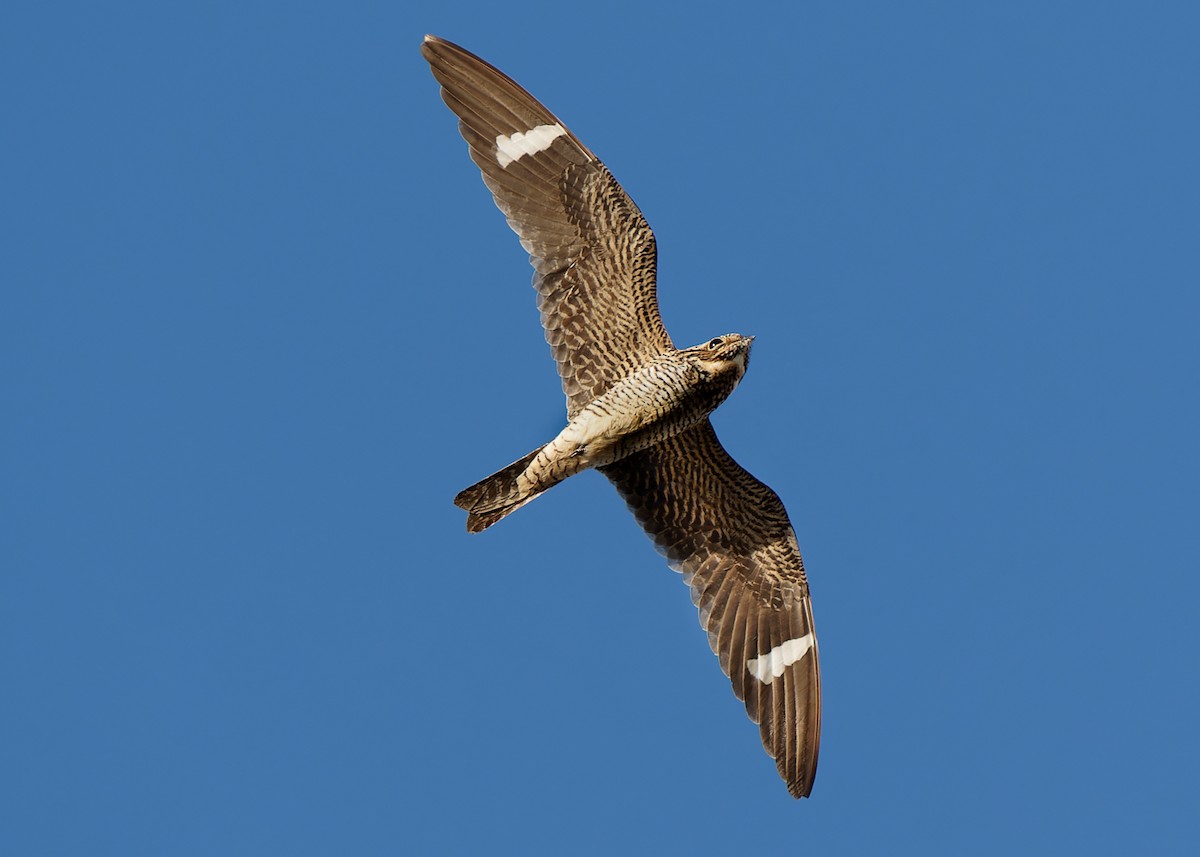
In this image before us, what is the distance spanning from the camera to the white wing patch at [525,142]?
→ 48.2 ft

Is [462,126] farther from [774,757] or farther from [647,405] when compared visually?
[774,757]

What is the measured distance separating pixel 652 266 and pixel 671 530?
7.83 ft

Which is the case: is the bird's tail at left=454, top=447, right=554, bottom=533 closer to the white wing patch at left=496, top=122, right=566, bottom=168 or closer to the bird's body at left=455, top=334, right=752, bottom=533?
the bird's body at left=455, top=334, right=752, bottom=533

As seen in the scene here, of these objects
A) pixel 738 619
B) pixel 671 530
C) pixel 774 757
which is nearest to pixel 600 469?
pixel 671 530

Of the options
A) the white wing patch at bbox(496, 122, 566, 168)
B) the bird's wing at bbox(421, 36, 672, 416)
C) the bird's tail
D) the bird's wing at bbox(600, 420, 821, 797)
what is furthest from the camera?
the bird's wing at bbox(600, 420, 821, 797)

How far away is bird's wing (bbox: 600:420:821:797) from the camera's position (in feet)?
48.8

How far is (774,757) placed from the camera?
580 inches

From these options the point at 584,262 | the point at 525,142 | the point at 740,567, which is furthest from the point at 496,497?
the point at 525,142

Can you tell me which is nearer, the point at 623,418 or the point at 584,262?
the point at 623,418

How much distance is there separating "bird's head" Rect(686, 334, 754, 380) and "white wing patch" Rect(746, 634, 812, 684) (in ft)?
8.32

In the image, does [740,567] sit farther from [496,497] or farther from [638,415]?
[496,497]

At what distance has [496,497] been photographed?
558 inches

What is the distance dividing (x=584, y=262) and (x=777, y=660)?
12.6ft

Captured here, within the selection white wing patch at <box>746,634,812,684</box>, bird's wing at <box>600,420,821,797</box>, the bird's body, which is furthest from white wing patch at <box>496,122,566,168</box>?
white wing patch at <box>746,634,812,684</box>
